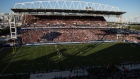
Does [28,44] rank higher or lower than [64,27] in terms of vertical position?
lower

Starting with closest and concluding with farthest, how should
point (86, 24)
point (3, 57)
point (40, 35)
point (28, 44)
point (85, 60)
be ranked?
point (85, 60)
point (3, 57)
point (28, 44)
point (40, 35)
point (86, 24)

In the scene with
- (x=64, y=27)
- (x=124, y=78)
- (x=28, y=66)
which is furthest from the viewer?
(x=64, y=27)

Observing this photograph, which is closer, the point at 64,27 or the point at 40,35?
the point at 40,35

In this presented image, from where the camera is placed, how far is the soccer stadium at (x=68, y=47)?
24.7 metres

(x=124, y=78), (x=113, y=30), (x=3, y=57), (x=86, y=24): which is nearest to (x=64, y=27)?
(x=86, y=24)

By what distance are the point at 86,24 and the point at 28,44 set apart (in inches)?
956

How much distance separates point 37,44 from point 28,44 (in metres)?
2.34

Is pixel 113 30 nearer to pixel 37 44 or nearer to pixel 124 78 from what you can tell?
pixel 37 44

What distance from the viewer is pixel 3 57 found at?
33.6 m

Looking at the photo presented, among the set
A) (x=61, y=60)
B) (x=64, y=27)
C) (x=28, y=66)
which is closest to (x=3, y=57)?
(x=28, y=66)

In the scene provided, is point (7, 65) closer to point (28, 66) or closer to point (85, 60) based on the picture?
point (28, 66)

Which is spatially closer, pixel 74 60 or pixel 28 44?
pixel 74 60

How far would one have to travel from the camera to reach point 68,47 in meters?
42.8

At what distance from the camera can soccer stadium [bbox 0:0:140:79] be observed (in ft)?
80.9
